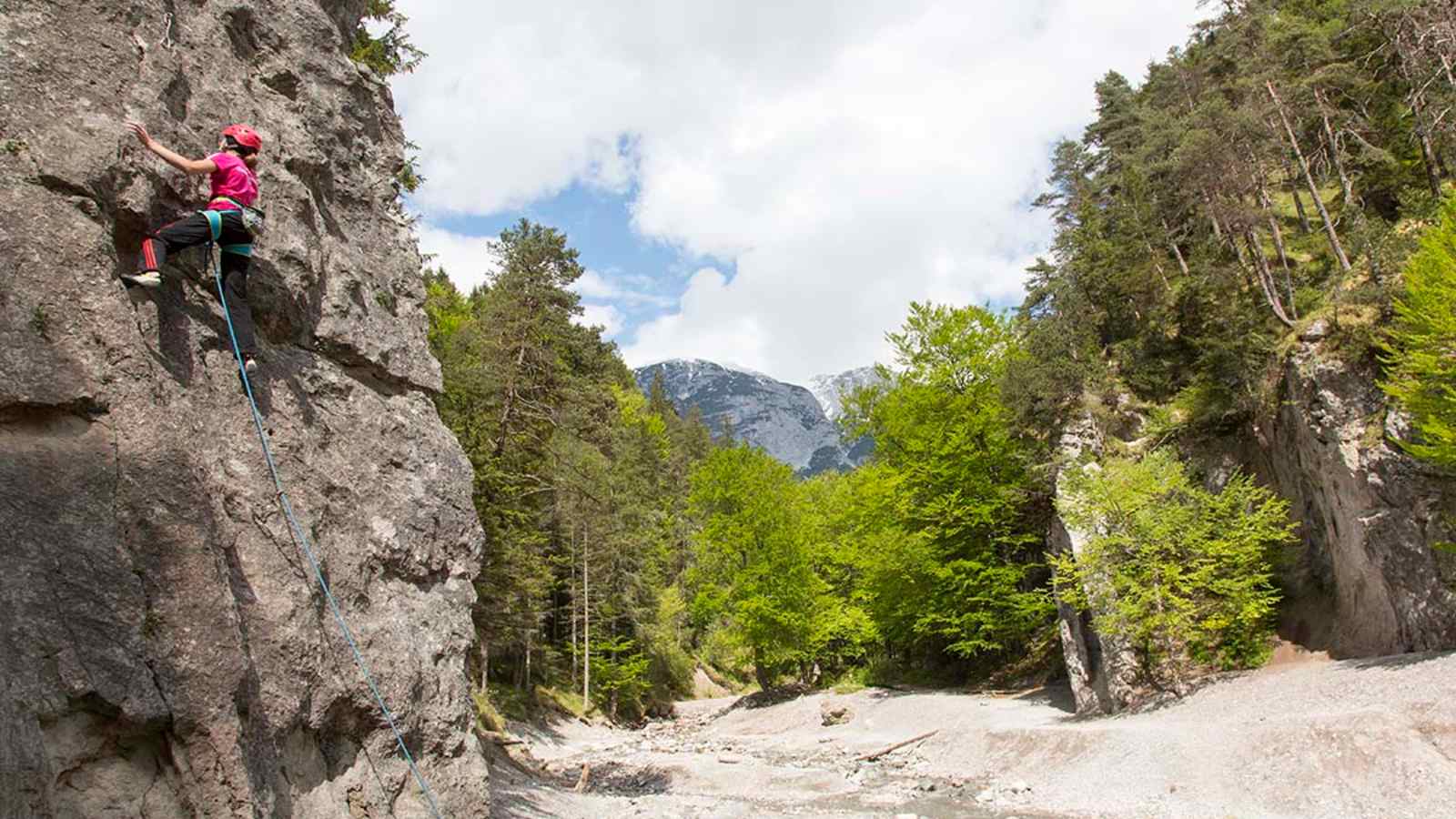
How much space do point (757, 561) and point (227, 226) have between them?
26.6m

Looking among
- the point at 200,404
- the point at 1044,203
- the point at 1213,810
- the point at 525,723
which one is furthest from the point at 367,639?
the point at 1044,203

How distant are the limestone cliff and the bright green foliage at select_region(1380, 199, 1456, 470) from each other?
1298 mm

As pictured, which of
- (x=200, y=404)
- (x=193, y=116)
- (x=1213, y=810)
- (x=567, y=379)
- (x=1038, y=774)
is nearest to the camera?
(x=200, y=404)

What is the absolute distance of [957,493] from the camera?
84.7 ft

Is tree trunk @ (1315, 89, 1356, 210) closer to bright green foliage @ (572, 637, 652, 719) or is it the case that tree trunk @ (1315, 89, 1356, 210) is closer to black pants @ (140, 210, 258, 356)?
black pants @ (140, 210, 258, 356)

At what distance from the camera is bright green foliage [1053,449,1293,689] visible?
17547 mm

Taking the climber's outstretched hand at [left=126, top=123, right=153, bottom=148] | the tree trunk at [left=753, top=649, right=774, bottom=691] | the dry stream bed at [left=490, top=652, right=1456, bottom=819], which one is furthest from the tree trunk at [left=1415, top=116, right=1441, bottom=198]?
the climber's outstretched hand at [left=126, top=123, right=153, bottom=148]

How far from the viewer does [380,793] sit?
6.99m

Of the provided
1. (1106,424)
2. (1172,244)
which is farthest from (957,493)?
(1172,244)

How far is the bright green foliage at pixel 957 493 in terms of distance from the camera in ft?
83.0

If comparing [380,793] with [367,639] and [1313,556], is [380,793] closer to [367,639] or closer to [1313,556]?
[367,639]

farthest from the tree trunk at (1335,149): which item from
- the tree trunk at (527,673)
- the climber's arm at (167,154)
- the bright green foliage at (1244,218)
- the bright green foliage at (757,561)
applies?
the tree trunk at (527,673)

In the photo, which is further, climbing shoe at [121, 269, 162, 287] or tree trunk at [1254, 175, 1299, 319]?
tree trunk at [1254, 175, 1299, 319]

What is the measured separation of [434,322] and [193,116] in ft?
67.3
